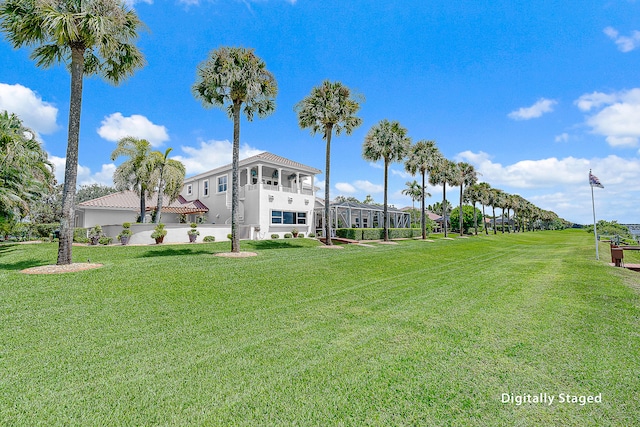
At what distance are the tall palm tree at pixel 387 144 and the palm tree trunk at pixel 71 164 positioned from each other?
24.1 metres

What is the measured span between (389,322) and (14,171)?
66.5 feet

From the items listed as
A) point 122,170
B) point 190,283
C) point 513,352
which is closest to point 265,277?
point 190,283

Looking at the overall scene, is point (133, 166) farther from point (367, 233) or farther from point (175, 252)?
point (367, 233)

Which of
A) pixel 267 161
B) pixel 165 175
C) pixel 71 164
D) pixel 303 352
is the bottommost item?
pixel 303 352

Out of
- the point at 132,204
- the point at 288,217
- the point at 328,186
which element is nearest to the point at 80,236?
the point at 132,204

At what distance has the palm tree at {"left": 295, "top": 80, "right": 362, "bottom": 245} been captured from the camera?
22016mm

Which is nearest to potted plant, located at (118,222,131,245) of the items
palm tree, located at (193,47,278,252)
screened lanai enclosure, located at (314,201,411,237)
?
palm tree, located at (193,47,278,252)

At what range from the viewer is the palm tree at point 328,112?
2202 centimetres

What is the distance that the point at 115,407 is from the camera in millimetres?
3213

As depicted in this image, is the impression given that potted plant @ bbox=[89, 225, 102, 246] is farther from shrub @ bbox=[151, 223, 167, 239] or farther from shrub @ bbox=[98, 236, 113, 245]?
shrub @ bbox=[151, 223, 167, 239]

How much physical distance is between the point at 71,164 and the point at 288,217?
19.1 meters

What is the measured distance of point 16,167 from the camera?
14859mm

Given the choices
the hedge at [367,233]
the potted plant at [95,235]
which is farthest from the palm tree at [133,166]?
the hedge at [367,233]

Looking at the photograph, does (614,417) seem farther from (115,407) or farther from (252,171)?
(252,171)
